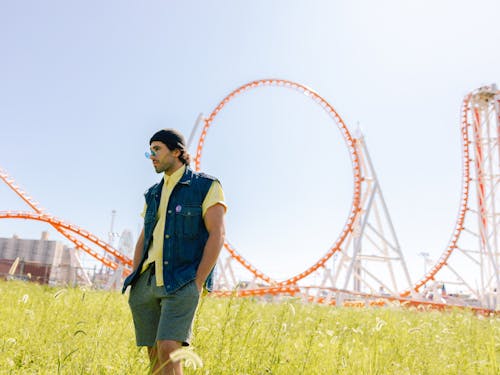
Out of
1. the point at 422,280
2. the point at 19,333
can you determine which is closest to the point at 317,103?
the point at 422,280

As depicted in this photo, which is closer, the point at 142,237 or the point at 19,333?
the point at 142,237

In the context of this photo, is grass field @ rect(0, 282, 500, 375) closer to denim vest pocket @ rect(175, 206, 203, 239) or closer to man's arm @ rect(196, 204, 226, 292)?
man's arm @ rect(196, 204, 226, 292)

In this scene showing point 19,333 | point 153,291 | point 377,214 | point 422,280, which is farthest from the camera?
point 422,280

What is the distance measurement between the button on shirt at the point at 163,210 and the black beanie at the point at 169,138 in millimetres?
132

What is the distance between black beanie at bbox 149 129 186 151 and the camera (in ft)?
8.06

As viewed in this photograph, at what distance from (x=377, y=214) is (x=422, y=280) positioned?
14.3 feet

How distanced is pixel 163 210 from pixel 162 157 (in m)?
0.29

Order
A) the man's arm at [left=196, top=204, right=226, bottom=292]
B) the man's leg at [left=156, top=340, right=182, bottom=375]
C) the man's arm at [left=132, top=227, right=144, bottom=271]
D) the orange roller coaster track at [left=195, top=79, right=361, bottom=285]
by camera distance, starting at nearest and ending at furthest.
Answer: the man's leg at [left=156, top=340, right=182, bottom=375] → the man's arm at [left=196, top=204, right=226, bottom=292] → the man's arm at [left=132, top=227, right=144, bottom=271] → the orange roller coaster track at [left=195, top=79, right=361, bottom=285]

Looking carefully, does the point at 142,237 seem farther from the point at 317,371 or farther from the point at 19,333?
the point at 19,333

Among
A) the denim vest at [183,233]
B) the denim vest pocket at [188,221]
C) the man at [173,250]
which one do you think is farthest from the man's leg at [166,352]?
the denim vest pocket at [188,221]

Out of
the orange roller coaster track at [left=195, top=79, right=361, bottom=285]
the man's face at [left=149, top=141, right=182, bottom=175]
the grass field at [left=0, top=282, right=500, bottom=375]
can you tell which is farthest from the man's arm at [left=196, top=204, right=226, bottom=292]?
the orange roller coaster track at [left=195, top=79, right=361, bottom=285]

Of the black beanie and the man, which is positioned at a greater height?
the black beanie

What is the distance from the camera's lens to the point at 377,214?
61.9ft

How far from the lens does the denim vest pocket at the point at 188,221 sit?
2316 mm
